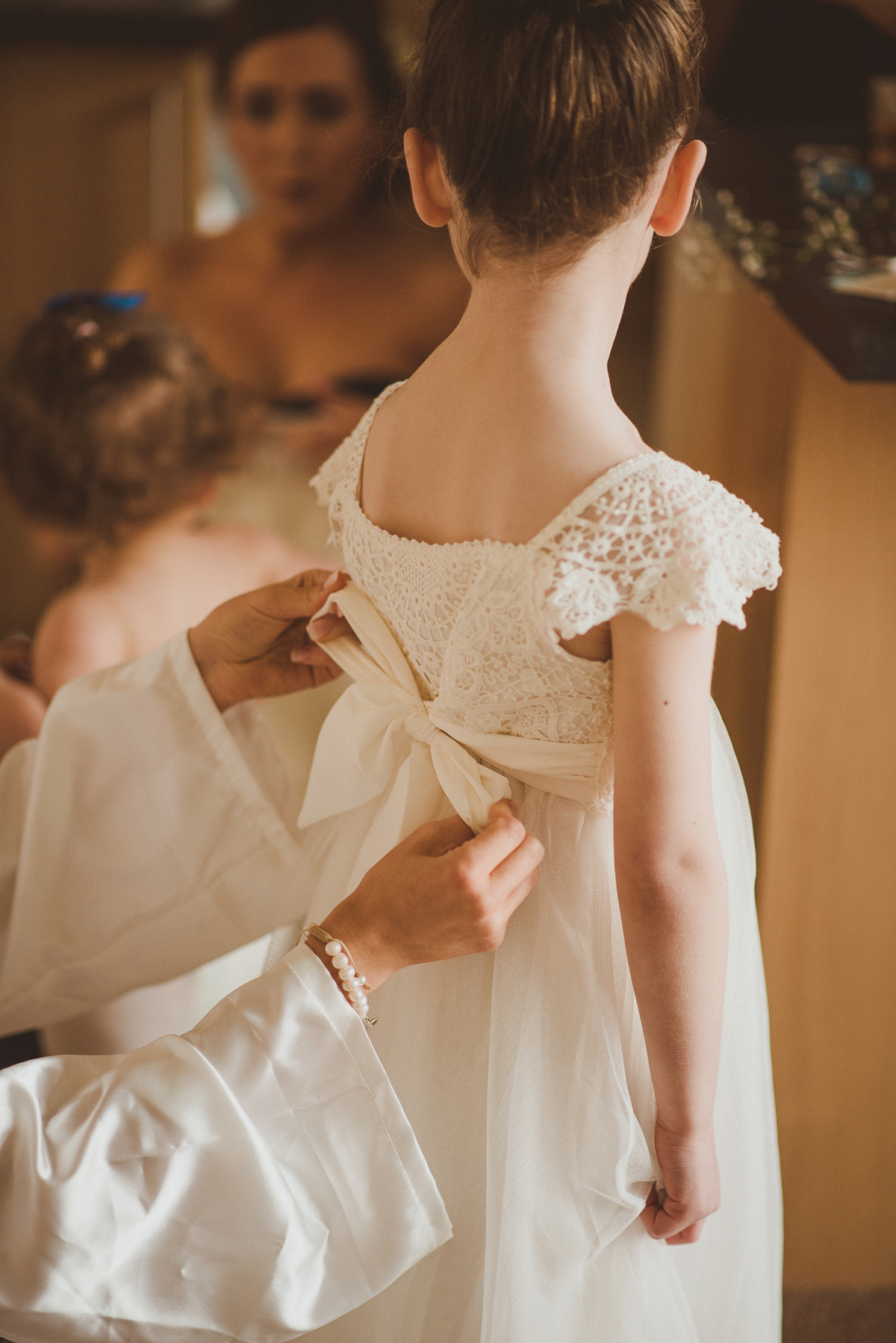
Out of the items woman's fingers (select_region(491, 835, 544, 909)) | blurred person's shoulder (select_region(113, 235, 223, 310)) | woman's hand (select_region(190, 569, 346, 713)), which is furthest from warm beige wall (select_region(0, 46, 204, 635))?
woman's fingers (select_region(491, 835, 544, 909))

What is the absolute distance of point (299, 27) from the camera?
7.59 ft

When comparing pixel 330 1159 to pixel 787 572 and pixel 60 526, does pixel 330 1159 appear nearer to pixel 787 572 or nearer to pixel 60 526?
pixel 787 572

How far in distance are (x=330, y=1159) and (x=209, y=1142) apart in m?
0.08

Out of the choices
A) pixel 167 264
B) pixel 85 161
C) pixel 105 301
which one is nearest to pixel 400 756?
pixel 105 301

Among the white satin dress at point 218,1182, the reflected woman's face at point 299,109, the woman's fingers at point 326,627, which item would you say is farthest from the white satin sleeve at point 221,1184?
the reflected woman's face at point 299,109

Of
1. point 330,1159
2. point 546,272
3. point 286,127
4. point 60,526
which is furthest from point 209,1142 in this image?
point 286,127

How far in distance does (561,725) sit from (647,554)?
137 millimetres

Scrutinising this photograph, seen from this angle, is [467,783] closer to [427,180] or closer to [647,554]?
[647,554]

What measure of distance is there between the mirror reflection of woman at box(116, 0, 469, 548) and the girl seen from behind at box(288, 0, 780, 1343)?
5.33 feet

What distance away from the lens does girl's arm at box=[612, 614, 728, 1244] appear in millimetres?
618

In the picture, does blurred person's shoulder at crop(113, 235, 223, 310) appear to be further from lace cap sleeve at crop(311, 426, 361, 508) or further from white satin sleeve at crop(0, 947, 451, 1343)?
white satin sleeve at crop(0, 947, 451, 1343)

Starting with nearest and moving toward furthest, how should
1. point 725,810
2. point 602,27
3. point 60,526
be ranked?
point 602,27 < point 725,810 < point 60,526

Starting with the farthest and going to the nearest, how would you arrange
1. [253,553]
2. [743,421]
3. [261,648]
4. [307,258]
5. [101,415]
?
[307,258] → [253,553] → [101,415] → [743,421] → [261,648]

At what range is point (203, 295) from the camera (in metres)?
2.61
